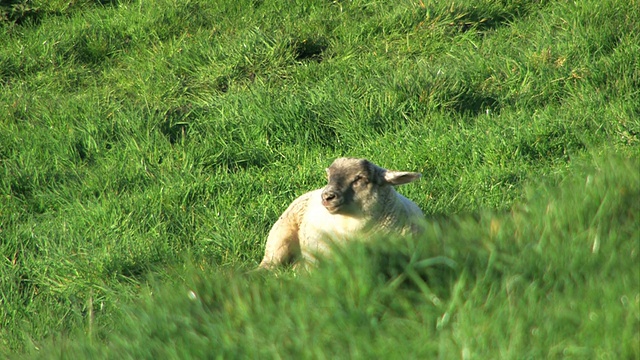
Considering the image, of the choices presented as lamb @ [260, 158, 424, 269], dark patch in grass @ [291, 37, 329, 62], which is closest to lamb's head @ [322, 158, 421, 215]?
lamb @ [260, 158, 424, 269]

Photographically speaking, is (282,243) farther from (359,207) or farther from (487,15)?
(487,15)

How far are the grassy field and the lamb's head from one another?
561mm

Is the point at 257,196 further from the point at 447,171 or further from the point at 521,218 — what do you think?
the point at 521,218

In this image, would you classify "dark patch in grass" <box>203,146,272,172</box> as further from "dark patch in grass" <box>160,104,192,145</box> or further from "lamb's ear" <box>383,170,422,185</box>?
"lamb's ear" <box>383,170,422,185</box>

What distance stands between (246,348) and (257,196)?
3245mm

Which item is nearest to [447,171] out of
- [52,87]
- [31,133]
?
[31,133]

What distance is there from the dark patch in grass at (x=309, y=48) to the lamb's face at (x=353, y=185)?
337 centimetres

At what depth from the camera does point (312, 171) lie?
6.45 m

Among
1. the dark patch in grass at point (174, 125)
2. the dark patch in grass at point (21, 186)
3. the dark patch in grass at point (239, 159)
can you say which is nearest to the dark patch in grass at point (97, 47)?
the dark patch in grass at point (174, 125)

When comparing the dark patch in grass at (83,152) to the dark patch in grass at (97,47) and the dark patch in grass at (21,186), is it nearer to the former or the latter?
the dark patch in grass at (21,186)

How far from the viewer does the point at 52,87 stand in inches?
330

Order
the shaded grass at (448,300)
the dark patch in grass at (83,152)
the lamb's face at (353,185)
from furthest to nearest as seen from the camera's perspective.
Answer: the dark patch in grass at (83,152) → the lamb's face at (353,185) → the shaded grass at (448,300)

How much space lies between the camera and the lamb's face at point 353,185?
4.87 meters

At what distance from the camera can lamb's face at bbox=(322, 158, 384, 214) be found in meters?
4.87
